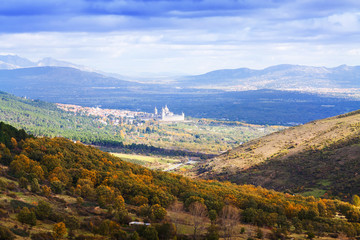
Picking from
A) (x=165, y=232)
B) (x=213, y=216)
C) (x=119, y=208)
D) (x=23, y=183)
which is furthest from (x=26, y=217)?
(x=213, y=216)

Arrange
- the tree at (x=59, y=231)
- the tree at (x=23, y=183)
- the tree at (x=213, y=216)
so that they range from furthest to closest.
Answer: the tree at (x=23, y=183) → the tree at (x=213, y=216) → the tree at (x=59, y=231)

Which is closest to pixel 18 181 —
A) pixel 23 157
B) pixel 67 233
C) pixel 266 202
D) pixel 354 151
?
pixel 23 157

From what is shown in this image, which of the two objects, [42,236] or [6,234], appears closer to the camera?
[6,234]

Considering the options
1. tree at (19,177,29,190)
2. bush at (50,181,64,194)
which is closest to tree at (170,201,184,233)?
bush at (50,181,64,194)

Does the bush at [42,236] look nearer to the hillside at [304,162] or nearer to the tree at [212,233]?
the tree at [212,233]

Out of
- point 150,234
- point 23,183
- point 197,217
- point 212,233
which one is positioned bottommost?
point 212,233

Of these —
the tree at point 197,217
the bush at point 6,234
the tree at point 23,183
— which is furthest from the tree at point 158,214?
the tree at point 23,183

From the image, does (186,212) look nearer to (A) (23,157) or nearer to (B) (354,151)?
(A) (23,157)

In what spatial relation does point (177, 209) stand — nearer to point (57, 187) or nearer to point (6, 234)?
point (57, 187)
